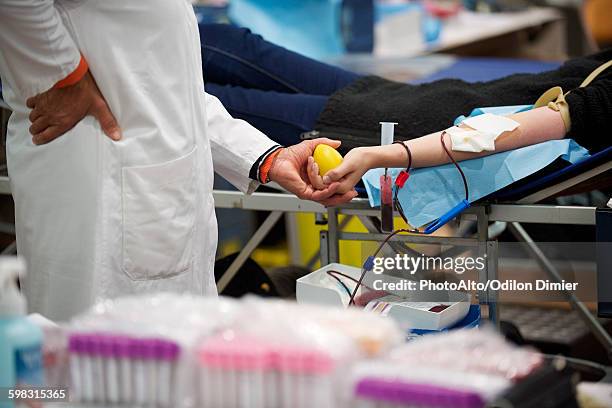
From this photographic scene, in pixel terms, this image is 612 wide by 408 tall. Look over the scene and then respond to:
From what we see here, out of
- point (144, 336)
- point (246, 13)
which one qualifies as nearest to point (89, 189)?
point (144, 336)

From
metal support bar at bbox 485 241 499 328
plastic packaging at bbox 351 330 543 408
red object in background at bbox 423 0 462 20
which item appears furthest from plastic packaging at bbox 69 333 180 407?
red object in background at bbox 423 0 462 20

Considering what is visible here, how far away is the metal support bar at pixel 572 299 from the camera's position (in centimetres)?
231

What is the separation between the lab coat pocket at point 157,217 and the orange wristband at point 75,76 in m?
0.17

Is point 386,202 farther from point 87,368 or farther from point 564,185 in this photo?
point 87,368

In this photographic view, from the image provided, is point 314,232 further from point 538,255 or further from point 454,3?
point 454,3

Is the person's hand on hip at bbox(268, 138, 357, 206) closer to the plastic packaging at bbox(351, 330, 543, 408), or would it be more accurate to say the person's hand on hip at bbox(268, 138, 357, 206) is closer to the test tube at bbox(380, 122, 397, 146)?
the test tube at bbox(380, 122, 397, 146)

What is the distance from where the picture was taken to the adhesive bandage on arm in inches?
77.4

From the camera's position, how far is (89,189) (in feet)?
5.21

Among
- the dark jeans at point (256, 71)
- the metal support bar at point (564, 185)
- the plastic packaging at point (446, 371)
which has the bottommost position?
the metal support bar at point (564, 185)

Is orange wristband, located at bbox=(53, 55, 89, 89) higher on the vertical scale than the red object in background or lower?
higher

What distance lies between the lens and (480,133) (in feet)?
6.48

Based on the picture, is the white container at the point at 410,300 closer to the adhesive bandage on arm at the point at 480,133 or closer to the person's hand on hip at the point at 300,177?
the person's hand on hip at the point at 300,177

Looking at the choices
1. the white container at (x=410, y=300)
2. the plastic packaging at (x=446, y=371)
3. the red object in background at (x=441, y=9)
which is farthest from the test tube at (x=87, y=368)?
the red object in background at (x=441, y=9)

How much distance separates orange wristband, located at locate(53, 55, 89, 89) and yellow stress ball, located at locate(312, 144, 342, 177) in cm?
51
